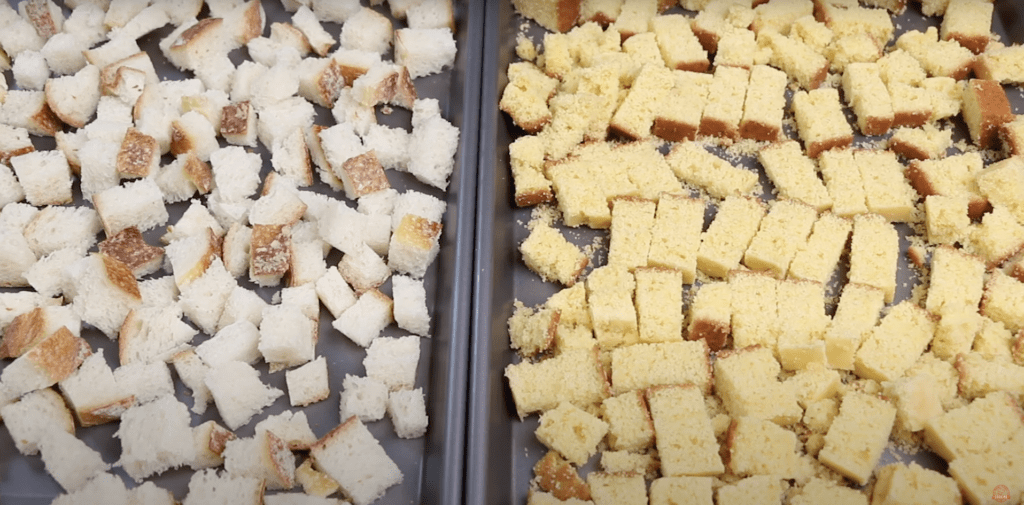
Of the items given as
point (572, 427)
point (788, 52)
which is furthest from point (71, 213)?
point (788, 52)

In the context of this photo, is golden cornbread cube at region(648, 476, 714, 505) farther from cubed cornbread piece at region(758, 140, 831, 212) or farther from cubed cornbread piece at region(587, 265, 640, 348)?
cubed cornbread piece at region(758, 140, 831, 212)

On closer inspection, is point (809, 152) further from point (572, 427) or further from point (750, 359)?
point (572, 427)

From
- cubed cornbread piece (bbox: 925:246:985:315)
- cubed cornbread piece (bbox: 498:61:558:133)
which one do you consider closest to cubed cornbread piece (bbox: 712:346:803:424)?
cubed cornbread piece (bbox: 925:246:985:315)

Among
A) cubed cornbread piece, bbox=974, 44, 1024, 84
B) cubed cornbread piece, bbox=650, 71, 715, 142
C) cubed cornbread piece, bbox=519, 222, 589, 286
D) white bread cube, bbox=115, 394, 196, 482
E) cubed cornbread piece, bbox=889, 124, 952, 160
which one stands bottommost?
white bread cube, bbox=115, 394, 196, 482

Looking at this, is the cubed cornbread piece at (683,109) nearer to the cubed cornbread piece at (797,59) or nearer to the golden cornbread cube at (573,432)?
the cubed cornbread piece at (797,59)

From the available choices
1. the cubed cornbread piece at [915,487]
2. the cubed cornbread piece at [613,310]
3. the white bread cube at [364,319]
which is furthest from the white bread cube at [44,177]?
the cubed cornbread piece at [915,487]

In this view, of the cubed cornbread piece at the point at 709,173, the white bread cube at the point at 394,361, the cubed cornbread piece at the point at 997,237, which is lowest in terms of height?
the white bread cube at the point at 394,361
